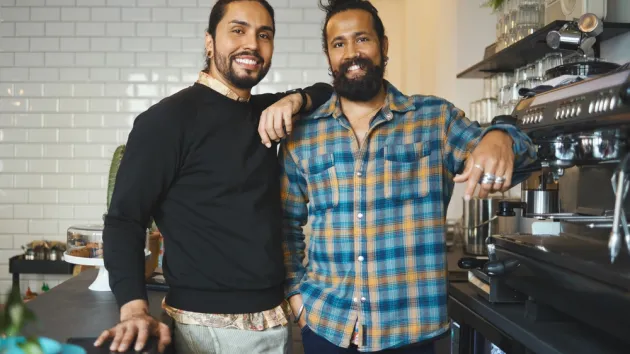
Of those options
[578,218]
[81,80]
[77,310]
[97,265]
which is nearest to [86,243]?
[97,265]

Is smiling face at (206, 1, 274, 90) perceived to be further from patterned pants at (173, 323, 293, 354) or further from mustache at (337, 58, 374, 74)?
patterned pants at (173, 323, 293, 354)

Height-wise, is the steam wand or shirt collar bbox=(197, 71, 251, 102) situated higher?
shirt collar bbox=(197, 71, 251, 102)

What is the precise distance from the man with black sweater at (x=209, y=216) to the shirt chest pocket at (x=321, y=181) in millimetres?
112

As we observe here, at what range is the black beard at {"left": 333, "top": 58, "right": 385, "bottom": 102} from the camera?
1.78m

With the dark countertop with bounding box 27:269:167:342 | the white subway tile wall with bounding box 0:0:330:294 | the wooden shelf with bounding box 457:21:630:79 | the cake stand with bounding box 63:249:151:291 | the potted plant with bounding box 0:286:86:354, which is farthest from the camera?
the white subway tile wall with bounding box 0:0:330:294

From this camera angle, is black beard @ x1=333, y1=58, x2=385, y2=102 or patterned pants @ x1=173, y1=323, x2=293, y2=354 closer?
patterned pants @ x1=173, y1=323, x2=293, y2=354

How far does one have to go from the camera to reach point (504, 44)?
302 centimetres

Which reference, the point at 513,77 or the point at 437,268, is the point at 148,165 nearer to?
the point at 437,268

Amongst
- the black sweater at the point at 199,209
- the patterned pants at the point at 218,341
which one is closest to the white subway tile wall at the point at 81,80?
the black sweater at the point at 199,209

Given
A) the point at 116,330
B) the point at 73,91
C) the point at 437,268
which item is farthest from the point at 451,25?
the point at 116,330

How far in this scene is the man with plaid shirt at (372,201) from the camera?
1.71 m

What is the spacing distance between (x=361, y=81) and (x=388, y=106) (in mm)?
100

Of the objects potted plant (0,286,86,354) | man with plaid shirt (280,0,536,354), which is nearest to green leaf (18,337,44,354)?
potted plant (0,286,86,354)

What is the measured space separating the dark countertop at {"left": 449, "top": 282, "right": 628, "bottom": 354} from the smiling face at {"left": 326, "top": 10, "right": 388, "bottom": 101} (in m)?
0.74
